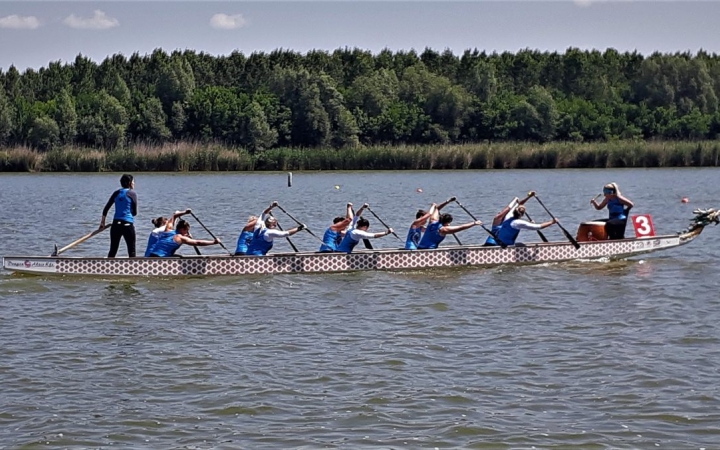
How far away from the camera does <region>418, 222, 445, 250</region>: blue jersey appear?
713 inches

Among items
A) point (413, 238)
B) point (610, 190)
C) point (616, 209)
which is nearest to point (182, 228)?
point (413, 238)

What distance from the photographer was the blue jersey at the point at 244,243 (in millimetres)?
17625

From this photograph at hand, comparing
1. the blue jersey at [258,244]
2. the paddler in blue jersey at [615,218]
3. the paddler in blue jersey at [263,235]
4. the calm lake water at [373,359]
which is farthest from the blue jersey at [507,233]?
the blue jersey at [258,244]

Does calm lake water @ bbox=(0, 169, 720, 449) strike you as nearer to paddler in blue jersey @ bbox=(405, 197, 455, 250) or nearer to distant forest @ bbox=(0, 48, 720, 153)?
paddler in blue jersey @ bbox=(405, 197, 455, 250)

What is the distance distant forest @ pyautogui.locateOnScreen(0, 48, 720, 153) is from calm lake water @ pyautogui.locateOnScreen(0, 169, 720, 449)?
1755 inches

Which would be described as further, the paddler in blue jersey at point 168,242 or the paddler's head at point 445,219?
the paddler's head at point 445,219

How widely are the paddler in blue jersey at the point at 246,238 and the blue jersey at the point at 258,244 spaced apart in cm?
12

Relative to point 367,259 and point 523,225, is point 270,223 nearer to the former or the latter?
point 367,259

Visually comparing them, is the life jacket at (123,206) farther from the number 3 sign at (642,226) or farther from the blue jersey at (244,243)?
the number 3 sign at (642,226)

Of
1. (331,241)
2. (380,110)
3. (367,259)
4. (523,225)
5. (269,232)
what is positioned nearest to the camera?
(269,232)

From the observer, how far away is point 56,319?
1388 centimetres

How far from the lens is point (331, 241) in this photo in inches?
726

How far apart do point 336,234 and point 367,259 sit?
106 centimetres

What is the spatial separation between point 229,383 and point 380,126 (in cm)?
5884
